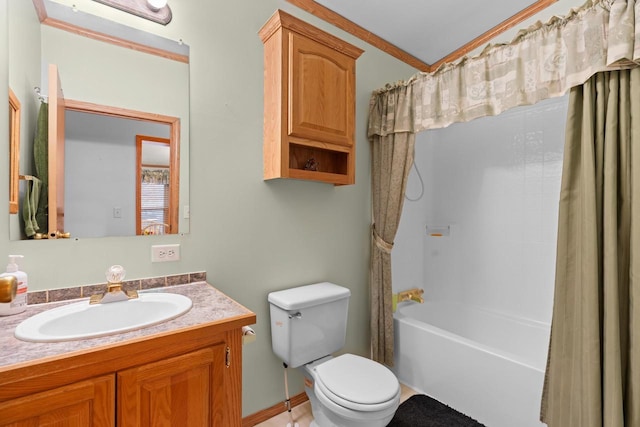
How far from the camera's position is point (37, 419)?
0.80 m

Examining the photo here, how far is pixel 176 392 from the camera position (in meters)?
1.00

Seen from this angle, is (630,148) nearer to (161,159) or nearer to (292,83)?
(292,83)

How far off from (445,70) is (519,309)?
1850 mm

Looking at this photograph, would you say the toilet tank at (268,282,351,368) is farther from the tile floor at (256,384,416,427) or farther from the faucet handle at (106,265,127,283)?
the faucet handle at (106,265,127,283)

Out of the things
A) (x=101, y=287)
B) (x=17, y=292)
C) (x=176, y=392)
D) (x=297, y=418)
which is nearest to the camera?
(x=176, y=392)

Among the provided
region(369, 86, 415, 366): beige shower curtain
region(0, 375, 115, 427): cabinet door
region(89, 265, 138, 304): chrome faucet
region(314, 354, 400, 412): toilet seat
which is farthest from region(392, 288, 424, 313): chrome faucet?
region(0, 375, 115, 427): cabinet door

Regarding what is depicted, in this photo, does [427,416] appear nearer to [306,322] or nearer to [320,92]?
[306,322]

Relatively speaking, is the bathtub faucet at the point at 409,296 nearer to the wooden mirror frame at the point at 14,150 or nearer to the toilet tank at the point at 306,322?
the toilet tank at the point at 306,322

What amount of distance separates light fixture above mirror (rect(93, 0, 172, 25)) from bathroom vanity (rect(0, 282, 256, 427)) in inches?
52.9

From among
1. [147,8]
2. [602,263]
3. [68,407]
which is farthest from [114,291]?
[602,263]

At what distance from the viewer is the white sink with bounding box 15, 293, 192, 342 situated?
1029mm

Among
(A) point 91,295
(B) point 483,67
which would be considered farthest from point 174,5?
(B) point 483,67

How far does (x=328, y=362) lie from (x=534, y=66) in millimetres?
1824

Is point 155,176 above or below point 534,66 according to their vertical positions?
below
